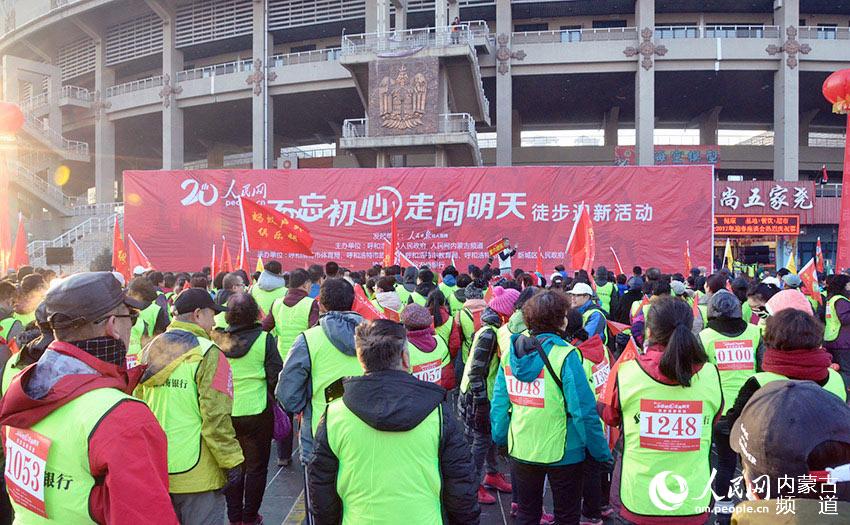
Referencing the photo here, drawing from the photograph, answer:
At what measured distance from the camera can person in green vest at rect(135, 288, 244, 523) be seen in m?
2.63

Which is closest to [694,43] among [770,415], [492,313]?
[492,313]

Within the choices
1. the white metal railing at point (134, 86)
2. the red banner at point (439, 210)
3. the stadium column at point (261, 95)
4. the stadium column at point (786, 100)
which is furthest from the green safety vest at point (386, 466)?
the white metal railing at point (134, 86)

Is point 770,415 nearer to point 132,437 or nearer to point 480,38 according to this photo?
point 132,437

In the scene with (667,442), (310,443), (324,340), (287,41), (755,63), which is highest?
(287,41)

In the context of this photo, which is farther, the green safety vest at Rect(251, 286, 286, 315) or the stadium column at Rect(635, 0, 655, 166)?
the stadium column at Rect(635, 0, 655, 166)

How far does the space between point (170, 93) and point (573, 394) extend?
27985 millimetres

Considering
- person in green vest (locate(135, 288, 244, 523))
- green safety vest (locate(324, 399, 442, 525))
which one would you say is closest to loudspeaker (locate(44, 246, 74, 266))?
person in green vest (locate(135, 288, 244, 523))

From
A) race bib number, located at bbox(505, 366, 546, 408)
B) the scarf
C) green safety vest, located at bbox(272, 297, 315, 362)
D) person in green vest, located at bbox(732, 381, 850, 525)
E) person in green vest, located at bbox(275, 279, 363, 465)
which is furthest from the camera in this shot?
green safety vest, located at bbox(272, 297, 315, 362)

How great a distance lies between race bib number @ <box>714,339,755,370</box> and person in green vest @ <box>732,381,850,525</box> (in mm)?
2698

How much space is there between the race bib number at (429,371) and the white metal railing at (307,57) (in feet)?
73.8

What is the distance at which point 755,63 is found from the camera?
74.2 feet

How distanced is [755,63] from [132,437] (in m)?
26.4

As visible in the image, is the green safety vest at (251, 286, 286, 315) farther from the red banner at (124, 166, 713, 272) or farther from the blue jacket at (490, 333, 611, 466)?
the red banner at (124, 166, 713, 272)

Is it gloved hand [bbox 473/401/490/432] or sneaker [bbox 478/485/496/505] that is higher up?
gloved hand [bbox 473/401/490/432]
